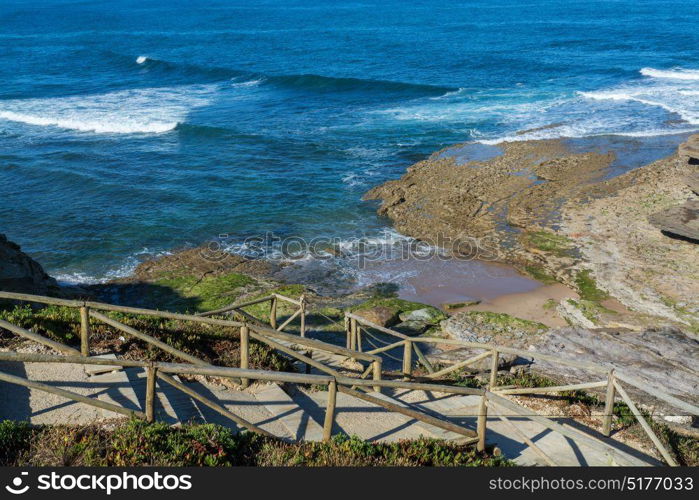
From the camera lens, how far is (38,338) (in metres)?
8.74

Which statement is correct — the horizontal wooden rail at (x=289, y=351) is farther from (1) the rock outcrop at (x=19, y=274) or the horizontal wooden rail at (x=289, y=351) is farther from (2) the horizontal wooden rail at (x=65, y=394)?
(1) the rock outcrop at (x=19, y=274)

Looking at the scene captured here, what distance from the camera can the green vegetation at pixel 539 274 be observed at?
21078 millimetres

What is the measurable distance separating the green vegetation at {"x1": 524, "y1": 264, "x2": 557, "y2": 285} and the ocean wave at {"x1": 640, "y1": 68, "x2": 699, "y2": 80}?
37.4 m

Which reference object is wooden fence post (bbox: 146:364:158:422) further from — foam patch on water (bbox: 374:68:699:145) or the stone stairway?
foam patch on water (bbox: 374:68:699:145)

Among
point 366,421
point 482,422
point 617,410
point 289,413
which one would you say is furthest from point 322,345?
point 617,410

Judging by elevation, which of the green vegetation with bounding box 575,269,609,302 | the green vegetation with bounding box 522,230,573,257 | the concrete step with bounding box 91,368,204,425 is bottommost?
the green vegetation with bounding box 575,269,609,302

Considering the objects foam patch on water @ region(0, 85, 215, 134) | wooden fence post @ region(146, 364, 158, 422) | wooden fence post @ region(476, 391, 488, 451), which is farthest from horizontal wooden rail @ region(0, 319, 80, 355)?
foam patch on water @ region(0, 85, 215, 134)

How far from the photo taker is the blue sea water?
27.9 meters

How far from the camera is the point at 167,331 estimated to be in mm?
11016

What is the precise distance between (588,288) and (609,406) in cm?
1218

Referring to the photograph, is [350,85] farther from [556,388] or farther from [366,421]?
[366,421]

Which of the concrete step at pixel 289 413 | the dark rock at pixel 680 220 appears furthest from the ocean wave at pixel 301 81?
the concrete step at pixel 289 413

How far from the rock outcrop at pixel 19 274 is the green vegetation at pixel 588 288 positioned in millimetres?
15685

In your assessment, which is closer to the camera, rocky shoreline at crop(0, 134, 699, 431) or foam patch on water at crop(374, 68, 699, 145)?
rocky shoreline at crop(0, 134, 699, 431)
